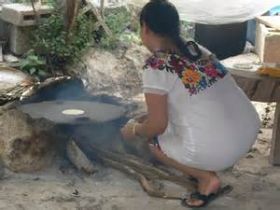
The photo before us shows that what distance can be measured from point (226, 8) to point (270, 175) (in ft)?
9.86

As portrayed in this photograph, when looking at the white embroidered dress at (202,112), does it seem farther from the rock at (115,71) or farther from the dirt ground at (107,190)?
the rock at (115,71)

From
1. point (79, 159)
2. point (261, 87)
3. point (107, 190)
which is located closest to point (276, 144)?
point (261, 87)

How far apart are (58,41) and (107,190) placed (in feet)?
9.98

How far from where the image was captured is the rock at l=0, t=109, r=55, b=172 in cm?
394

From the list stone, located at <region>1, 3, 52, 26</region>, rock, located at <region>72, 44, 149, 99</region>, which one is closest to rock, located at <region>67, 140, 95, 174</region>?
rock, located at <region>72, 44, 149, 99</region>

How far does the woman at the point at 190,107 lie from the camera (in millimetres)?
3180

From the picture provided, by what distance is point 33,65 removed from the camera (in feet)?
20.5

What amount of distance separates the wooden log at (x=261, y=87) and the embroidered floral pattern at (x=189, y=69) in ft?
2.21

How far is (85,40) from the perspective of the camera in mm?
6648

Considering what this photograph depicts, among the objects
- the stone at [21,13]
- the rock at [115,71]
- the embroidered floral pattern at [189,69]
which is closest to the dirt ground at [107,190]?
the embroidered floral pattern at [189,69]

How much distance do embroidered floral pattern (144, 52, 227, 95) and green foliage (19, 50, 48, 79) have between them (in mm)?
3231

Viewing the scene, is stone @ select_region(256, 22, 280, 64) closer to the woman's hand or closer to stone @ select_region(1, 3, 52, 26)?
stone @ select_region(1, 3, 52, 26)

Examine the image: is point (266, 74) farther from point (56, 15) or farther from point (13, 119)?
point (56, 15)

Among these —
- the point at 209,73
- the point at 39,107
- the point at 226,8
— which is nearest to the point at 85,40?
the point at 226,8
